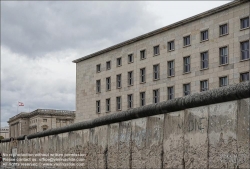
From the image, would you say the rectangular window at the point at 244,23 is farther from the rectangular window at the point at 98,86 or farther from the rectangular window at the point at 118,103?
the rectangular window at the point at 98,86

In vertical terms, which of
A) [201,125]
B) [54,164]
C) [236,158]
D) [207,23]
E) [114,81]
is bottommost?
[54,164]

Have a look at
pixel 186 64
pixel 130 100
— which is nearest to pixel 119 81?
pixel 130 100

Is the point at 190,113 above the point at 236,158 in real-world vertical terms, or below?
above

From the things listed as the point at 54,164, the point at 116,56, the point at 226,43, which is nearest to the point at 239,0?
the point at 226,43

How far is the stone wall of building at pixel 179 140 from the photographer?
7473 millimetres

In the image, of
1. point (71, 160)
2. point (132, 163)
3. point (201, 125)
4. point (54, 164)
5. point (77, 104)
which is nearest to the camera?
point (201, 125)

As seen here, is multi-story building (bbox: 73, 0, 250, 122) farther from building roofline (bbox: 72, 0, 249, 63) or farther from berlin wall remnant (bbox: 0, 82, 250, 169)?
berlin wall remnant (bbox: 0, 82, 250, 169)

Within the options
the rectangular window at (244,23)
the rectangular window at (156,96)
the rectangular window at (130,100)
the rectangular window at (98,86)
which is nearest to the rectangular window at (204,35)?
the rectangular window at (244,23)

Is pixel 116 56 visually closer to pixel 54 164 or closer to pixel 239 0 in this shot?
pixel 239 0

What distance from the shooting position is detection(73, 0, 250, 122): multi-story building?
146 ft

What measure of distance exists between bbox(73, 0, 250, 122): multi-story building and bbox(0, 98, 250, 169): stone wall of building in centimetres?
3320

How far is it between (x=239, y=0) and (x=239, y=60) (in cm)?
578

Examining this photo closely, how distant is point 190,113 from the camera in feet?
28.2

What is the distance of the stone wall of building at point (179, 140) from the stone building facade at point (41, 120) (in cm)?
10882
